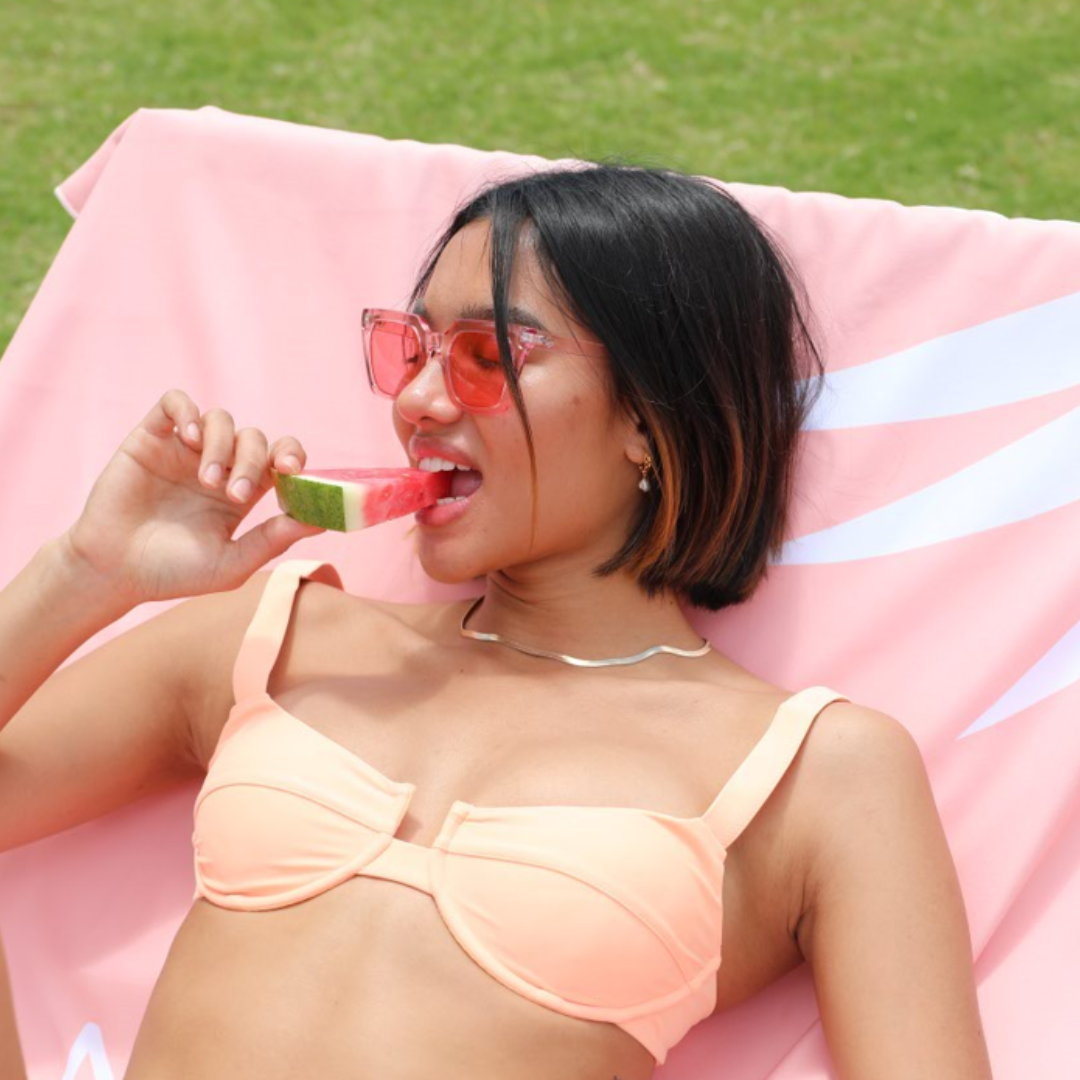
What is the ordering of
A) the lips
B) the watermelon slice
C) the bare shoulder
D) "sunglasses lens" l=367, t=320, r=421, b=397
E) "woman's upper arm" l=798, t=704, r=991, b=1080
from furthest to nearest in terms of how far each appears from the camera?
1. "sunglasses lens" l=367, t=320, r=421, b=397
2. the lips
3. the watermelon slice
4. the bare shoulder
5. "woman's upper arm" l=798, t=704, r=991, b=1080

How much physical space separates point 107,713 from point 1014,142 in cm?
526

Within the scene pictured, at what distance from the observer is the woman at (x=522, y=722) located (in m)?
2.64

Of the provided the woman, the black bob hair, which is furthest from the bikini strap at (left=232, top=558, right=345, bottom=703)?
the black bob hair

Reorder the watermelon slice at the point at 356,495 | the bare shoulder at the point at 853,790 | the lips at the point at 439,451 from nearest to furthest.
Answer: the bare shoulder at the point at 853,790, the watermelon slice at the point at 356,495, the lips at the point at 439,451

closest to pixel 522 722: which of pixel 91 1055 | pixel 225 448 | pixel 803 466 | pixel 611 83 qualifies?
pixel 225 448

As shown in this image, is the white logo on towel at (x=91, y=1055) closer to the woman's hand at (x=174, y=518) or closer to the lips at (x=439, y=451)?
the woman's hand at (x=174, y=518)

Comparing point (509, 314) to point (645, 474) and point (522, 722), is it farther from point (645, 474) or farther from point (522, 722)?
point (522, 722)

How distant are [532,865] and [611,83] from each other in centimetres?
561

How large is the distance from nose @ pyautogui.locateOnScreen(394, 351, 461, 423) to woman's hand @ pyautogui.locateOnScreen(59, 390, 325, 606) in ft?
0.74

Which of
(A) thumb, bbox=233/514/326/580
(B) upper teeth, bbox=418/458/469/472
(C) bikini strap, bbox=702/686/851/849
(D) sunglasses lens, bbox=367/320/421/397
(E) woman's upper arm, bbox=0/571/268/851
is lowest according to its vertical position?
(E) woman's upper arm, bbox=0/571/268/851

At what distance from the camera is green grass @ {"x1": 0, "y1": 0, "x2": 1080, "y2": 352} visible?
695 centimetres

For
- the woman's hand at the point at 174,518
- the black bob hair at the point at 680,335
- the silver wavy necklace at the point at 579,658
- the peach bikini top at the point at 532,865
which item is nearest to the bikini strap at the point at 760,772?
the peach bikini top at the point at 532,865

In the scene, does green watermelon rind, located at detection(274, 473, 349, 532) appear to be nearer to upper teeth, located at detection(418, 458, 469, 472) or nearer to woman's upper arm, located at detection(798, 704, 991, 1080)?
upper teeth, located at detection(418, 458, 469, 472)

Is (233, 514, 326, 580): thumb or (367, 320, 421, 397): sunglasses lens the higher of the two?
(367, 320, 421, 397): sunglasses lens
